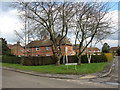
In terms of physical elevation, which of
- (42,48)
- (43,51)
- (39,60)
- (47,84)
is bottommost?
(47,84)

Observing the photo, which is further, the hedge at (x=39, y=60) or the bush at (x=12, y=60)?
the bush at (x=12, y=60)

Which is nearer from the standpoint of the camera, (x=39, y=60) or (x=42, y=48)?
(x=39, y=60)

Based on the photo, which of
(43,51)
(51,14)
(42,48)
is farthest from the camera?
(42,48)

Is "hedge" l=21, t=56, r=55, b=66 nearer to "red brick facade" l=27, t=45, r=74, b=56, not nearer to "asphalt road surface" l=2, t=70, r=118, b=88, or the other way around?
"asphalt road surface" l=2, t=70, r=118, b=88

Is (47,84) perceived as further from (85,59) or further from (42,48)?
(42,48)

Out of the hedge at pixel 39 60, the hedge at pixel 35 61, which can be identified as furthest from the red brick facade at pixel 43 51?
the hedge at pixel 35 61

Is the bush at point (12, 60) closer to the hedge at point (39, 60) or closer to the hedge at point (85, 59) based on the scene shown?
the hedge at point (39, 60)

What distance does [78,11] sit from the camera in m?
16.4

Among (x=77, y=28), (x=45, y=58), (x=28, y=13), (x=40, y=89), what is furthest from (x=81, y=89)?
(x=45, y=58)

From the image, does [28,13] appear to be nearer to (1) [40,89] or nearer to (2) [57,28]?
(2) [57,28]

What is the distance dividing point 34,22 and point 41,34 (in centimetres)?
224

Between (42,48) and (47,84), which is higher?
(42,48)

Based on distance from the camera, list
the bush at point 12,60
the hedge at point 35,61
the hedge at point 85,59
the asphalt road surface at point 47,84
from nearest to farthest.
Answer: the asphalt road surface at point 47,84 < the hedge at point 35,61 < the bush at point 12,60 < the hedge at point 85,59

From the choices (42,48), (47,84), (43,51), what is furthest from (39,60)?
(42,48)
